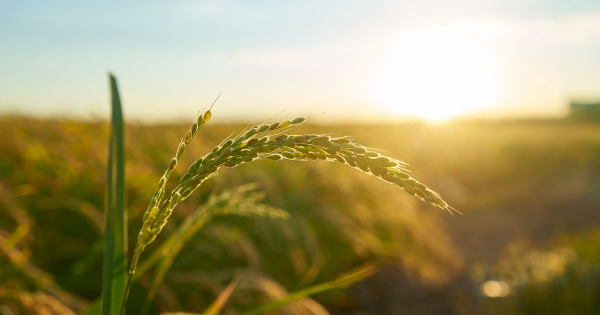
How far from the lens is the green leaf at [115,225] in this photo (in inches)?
44.9

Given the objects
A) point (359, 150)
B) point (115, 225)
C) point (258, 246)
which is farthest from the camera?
point (258, 246)

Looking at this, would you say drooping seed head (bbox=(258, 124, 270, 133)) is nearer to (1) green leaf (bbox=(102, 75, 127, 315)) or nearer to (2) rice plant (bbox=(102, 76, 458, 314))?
(2) rice plant (bbox=(102, 76, 458, 314))

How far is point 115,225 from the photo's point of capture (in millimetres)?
1283

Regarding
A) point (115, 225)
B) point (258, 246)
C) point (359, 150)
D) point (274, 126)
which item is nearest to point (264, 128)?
point (274, 126)

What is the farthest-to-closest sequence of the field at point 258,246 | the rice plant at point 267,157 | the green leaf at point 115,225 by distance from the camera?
the field at point 258,246 → the green leaf at point 115,225 → the rice plant at point 267,157

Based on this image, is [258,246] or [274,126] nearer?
[274,126]

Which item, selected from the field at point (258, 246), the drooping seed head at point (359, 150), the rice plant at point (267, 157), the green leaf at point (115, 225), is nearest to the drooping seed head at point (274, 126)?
the rice plant at point (267, 157)

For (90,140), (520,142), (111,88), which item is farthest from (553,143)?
(111,88)

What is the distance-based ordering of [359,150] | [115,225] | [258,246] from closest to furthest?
1. [359,150]
2. [115,225]
3. [258,246]

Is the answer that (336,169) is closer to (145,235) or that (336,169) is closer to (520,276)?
(520,276)

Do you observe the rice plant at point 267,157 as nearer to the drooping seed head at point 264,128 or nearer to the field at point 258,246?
the drooping seed head at point 264,128

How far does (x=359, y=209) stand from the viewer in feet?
17.8

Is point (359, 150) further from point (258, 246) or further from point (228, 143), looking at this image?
point (258, 246)

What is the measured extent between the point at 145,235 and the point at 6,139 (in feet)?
16.9
